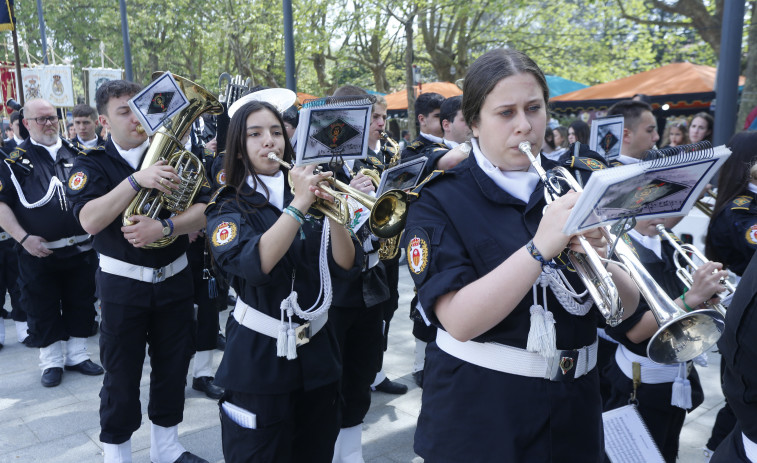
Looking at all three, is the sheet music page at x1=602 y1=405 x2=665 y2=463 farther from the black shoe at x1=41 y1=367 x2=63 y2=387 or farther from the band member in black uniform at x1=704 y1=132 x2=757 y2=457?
the black shoe at x1=41 y1=367 x2=63 y2=387

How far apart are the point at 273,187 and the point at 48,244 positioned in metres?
3.74

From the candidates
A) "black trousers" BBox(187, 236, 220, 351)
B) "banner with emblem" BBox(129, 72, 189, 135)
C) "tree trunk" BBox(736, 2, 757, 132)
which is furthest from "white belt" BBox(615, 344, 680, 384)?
"tree trunk" BBox(736, 2, 757, 132)

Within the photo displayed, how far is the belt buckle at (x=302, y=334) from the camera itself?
113 inches

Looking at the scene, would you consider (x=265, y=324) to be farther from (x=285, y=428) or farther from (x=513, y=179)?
(x=513, y=179)

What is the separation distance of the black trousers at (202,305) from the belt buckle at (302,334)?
98.8 inches

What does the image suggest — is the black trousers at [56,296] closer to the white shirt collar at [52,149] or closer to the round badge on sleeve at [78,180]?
the white shirt collar at [52,149]

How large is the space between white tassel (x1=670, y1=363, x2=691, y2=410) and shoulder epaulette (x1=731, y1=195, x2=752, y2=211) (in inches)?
47.7

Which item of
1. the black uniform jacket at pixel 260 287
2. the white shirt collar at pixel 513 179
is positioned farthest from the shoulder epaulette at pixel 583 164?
the black uniform jacket at pixel 260 287

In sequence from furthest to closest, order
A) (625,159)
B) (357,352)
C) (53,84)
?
(53,84) < (625,159) < (357,352)

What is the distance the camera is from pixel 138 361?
3.89 m

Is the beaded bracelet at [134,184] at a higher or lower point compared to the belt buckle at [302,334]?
higher

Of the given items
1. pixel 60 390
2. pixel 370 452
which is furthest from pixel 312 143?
pixel 60 390

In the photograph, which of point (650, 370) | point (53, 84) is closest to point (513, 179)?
point (650, 370)

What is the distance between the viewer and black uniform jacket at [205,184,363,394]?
2793 millimetres
